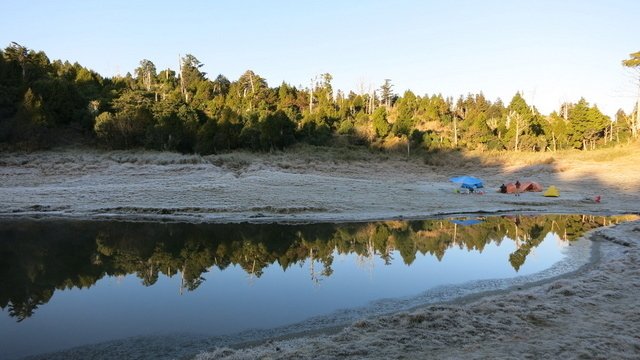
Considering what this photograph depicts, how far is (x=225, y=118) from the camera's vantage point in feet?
175

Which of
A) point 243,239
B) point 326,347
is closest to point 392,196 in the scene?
point 243,239

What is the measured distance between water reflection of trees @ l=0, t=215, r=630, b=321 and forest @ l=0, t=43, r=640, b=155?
87.6 feet

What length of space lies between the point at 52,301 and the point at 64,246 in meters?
7.71

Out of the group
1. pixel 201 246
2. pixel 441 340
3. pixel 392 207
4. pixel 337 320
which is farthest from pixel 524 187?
pixel 441 340

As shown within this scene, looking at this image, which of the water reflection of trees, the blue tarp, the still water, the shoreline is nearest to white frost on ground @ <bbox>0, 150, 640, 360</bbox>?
the shoreline

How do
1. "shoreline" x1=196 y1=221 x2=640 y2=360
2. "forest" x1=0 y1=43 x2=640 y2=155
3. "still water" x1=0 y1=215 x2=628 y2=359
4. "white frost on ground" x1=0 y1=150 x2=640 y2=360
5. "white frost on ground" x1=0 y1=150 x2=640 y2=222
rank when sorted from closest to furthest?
"shoreline" x1=196 y1=221 x2=640 y2=360 < "white frost on ground" x1=0 y1=150 x2=640 y2=360 < "still water" x1=0 y1=215 x2=628 y2=359 < "white frost on ground" x1=0 y1=150 x2=640 y2=222 < "forest" x1=0 y1=43 x2=640 y2=155

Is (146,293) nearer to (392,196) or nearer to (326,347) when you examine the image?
(326,347)

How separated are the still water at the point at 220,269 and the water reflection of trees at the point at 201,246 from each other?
48 millimetres

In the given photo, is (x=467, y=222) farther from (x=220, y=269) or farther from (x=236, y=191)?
(x=220, y=269)

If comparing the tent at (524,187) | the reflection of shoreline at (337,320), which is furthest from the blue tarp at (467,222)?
the tent at (524,187)

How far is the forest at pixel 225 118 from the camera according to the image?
160 feet

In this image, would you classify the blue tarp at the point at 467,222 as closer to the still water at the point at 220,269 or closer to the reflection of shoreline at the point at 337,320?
the still water at the point at 220,269

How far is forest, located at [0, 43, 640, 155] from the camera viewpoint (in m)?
48.9

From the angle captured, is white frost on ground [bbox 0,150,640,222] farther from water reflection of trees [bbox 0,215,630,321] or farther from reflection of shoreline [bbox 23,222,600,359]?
reflection of shoreline [bbox 23,222,600,359]
